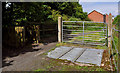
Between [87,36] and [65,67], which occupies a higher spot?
[87,36]

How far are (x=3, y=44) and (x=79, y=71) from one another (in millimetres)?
5877

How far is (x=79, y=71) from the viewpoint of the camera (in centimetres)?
403

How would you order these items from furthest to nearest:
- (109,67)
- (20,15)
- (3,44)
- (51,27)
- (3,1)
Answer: (51,27), (20,15), (3,44), (3,1), (109,67)

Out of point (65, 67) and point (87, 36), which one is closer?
point (65, 67)

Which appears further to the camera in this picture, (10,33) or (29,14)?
(29,14)

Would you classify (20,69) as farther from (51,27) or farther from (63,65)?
(51,27)

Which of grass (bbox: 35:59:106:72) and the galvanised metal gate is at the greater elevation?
the galvanised metal gate

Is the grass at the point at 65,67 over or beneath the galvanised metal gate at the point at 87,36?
beneath

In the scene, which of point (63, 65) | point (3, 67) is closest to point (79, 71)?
point (63, 65)

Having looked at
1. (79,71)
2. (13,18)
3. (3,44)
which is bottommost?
(79,71)

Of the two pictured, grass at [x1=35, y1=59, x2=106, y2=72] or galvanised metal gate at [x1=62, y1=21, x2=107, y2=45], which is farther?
galvanised metal gate at [x1=62, y1=21, x2=107, y2=45]

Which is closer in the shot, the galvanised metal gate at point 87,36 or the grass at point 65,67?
the grass at point 65,67

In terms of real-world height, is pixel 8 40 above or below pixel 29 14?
below

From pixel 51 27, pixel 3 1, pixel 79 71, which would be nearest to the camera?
pixel 79 71
